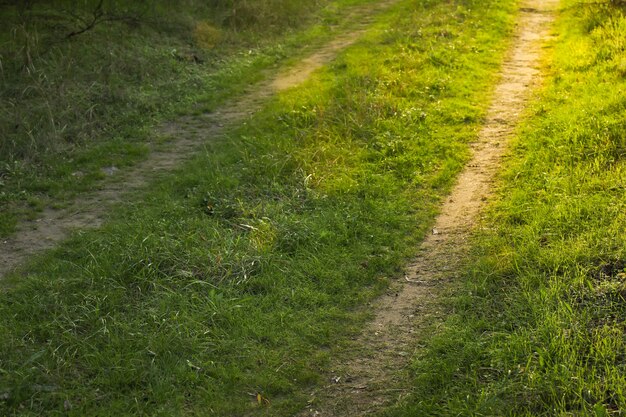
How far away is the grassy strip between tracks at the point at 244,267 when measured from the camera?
5.26 meters

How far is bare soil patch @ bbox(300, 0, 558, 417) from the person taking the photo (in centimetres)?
511

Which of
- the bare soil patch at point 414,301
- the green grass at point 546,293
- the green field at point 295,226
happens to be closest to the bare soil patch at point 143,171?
the green field at point 295,226

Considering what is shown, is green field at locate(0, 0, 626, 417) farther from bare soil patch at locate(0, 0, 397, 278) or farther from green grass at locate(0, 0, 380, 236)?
bare soil patch at locate(0, 0, 397, 278)

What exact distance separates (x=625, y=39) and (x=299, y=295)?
305 inches

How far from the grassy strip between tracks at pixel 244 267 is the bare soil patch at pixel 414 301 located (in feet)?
0.51

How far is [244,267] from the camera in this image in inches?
256

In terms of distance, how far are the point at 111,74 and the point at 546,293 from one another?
7964 mm

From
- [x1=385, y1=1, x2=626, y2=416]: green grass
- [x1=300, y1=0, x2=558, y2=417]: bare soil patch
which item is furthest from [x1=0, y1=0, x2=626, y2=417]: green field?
[x1=300, y1=0, x2=558, y2=417]: bare soil patch

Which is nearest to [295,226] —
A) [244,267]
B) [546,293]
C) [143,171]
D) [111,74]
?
[244,267]

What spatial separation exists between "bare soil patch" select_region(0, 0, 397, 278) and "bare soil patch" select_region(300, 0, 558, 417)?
3305 mm

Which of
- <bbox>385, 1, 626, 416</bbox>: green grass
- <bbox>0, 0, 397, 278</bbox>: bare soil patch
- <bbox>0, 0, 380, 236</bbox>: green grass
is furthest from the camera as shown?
<bbox>0, 0, 380, 236</bbox>: green grass

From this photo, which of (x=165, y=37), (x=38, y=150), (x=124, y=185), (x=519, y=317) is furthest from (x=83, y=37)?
(x=519, y=317)

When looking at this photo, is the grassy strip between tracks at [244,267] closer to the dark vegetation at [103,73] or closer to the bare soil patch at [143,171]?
the bare soil patch at [143,171]

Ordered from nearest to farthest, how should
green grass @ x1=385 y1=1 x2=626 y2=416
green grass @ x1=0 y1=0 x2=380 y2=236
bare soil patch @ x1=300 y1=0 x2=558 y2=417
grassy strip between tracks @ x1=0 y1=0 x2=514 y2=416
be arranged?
1. green grass @ x1=385 y1=1 x2=626 y2=416
2. bare soil patch @ x1=300 y1=0 x2=558 y2=417
3. grassy strip between tracks @ x1=0 y1=0 x2=514 y2=416
4. green grass @ x1=0 y1=0 x2=380 y2=236
